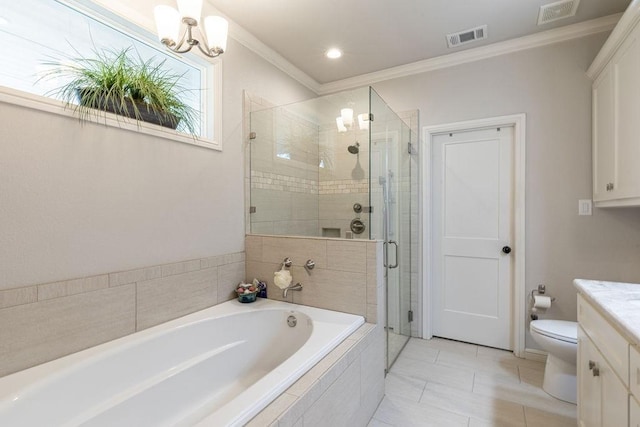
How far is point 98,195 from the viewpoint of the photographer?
156cm

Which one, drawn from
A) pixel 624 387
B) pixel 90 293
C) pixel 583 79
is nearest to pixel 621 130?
pixel 583 79

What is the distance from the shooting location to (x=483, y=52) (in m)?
2.64

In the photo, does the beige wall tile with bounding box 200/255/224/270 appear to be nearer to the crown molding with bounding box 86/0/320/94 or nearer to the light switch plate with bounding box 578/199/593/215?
the crown molding with bounding box 86/0/320/94

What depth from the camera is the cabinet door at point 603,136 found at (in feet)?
6.49

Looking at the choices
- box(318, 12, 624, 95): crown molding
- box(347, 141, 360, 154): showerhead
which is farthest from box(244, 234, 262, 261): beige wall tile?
box(318, 12, 624, 95): crown molding

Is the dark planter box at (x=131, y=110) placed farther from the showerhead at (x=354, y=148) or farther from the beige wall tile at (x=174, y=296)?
the showerhead at (x=354, y=148)

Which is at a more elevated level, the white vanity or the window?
the window

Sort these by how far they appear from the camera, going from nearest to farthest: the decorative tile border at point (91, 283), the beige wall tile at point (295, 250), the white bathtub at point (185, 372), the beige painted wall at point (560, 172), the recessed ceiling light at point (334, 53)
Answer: the white bathtub at point (185, 372) → the decorative tile border at point (91, 283) → the beige wall tile at point (295, 250) → the beige painted wall at point (560, 172) → the recessed ceiling light at point (334, 53)

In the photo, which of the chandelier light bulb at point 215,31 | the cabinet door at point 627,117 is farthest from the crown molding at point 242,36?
the cabinet door at point 627,117

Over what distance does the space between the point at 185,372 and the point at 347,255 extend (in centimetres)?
116

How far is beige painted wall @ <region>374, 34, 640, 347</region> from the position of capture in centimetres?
227

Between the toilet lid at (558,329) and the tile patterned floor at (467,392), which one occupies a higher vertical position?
the toilet lid at (558,329)

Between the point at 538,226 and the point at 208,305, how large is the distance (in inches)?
104

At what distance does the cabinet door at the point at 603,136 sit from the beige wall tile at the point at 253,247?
243 cm
